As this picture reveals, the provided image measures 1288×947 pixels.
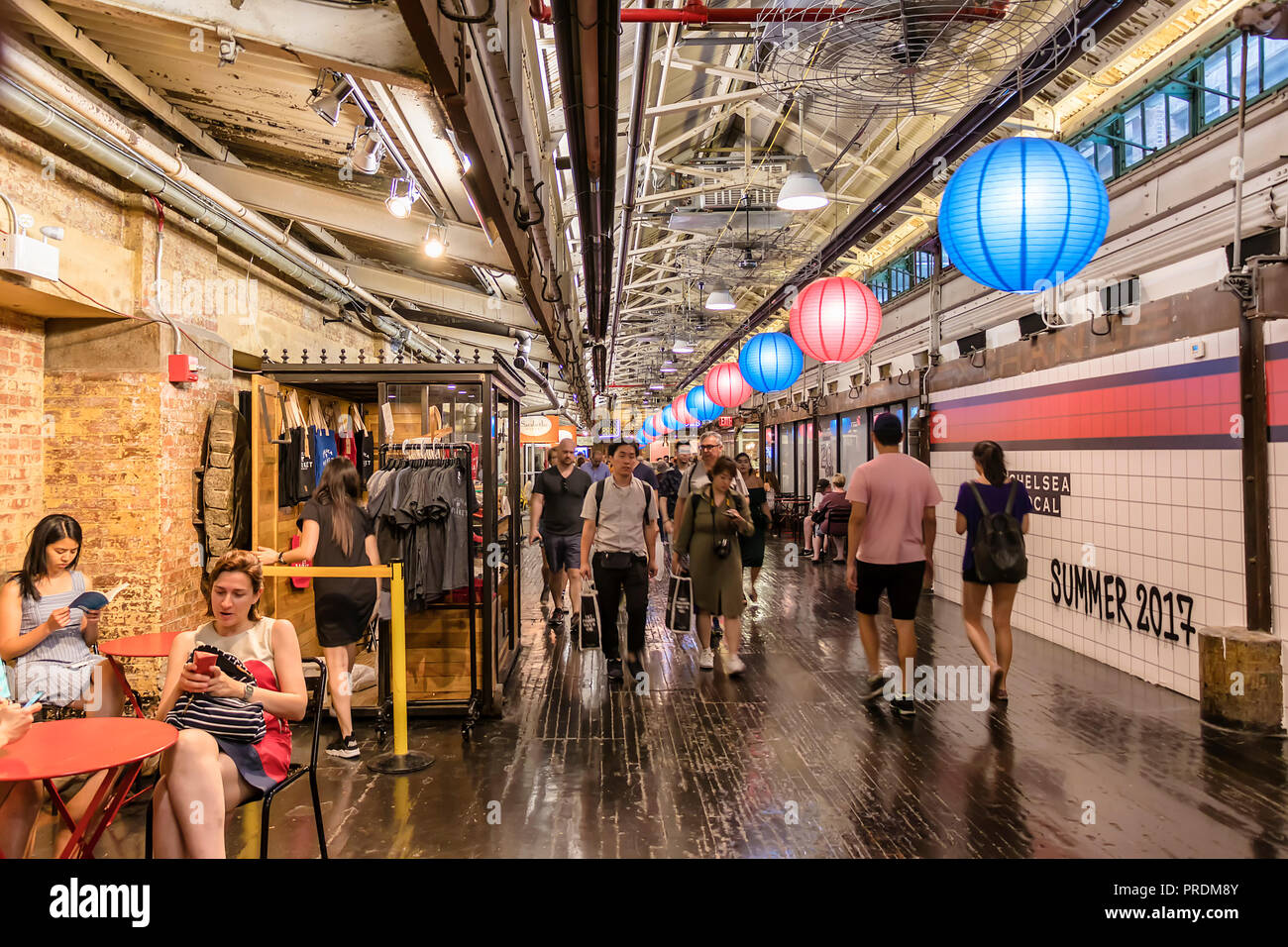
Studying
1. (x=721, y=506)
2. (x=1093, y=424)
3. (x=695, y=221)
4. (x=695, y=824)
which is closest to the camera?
(x=695, y=824)

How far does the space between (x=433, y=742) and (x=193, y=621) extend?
1.66 m

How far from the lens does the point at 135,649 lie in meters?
3.36

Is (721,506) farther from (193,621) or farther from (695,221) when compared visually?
(695,221)

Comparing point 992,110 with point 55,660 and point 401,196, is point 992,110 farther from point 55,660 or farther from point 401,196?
point 55,660

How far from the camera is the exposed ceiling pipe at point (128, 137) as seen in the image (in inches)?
115

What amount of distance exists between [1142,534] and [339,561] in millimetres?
5465

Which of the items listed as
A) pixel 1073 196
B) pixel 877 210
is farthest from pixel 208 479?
pixel 877 210

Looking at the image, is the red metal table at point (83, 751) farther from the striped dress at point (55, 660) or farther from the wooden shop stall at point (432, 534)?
the wooden shop stall at point (432, 534)

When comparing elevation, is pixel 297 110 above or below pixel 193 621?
above

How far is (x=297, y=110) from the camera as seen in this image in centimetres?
452

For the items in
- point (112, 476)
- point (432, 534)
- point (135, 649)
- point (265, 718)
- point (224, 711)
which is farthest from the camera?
point (432, 534)

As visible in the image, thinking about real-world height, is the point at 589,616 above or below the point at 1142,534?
below

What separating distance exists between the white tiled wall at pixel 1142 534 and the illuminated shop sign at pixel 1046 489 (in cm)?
6

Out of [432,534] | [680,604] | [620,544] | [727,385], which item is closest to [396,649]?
[432,534]
